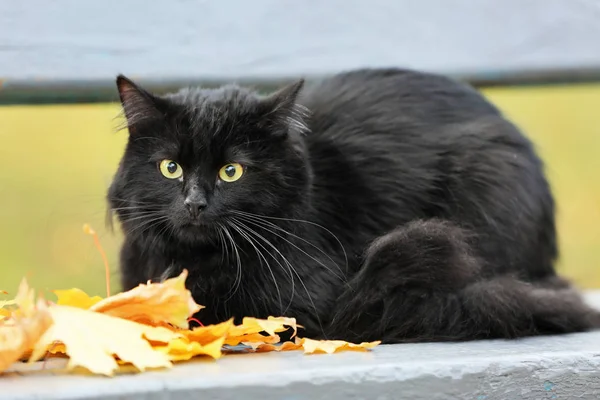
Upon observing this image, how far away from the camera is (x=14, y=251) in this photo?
2.82m

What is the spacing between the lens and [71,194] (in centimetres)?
251

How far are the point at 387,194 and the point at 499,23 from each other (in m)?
1.15

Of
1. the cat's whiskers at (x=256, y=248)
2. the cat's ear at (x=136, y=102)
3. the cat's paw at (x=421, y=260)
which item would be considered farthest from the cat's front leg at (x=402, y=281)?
the cat's ear at (x=136, y=102)

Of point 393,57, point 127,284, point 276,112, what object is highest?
point 393,57

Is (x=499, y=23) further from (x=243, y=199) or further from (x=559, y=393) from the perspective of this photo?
(x=559, y=393)

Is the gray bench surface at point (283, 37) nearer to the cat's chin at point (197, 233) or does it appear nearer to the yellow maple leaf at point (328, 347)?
the cat's chin at point (197, 233)

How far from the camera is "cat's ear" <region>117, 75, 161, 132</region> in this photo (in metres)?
1.67

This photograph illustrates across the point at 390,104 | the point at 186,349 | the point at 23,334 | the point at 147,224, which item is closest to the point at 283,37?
the point at 390,104

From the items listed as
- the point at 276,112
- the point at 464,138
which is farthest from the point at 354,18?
the point at 276,112

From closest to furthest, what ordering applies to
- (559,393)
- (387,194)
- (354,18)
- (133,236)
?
(559,393)
(133,236)
(387,194)
(354,18)

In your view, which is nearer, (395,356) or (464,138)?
(395,356)

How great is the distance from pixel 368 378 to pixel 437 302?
0.50 metres

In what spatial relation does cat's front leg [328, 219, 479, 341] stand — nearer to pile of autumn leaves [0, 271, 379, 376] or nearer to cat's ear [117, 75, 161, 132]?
pile of autumn leaves [0, 271, 379, 376]

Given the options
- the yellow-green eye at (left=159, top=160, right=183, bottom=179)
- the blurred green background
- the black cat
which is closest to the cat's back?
the black cat
